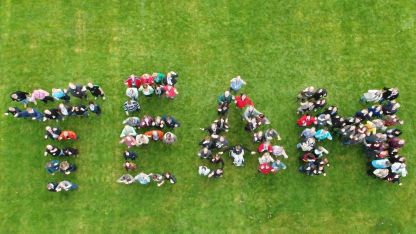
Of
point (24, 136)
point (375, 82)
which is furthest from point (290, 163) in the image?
point (24, 136)

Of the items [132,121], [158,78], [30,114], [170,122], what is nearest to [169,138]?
[170,122]

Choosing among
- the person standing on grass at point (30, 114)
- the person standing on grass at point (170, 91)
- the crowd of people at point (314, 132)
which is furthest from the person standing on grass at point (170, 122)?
the crowd of people at point (314, 132)

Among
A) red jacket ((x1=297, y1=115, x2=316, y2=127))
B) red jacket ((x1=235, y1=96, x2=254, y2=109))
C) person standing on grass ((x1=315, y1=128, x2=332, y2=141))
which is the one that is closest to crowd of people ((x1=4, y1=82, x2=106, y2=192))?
red jacket ((x1=235, y1=96, x2=254, y2=109))

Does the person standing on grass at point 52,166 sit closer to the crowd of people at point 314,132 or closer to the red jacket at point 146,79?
the red jacket at point 146,79

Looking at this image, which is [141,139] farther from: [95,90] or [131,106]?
[95,90]

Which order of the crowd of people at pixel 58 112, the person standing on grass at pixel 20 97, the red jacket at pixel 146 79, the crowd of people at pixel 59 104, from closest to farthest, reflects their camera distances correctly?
the person standing on grass at pixel 20 97 → the crowd of people at pixel 58 112 → the crowd of people at pixel 59 104 → the red jacket at pixel 146 79

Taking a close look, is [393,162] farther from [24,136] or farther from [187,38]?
[24,136]
